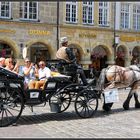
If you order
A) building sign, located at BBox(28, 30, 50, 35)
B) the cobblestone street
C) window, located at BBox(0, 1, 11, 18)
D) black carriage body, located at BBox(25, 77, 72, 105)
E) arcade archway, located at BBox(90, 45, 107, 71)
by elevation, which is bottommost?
the cobblestone street

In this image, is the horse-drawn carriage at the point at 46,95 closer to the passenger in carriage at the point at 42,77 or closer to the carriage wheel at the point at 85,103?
the carriage wheel at the point at 85,103

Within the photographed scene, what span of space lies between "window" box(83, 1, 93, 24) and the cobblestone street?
58.2ft

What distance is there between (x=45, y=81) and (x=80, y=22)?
61.5 ft

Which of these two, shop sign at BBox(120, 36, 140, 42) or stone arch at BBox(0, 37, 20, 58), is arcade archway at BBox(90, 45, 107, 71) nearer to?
shop sign at BBox(120, 36, 140, 42)

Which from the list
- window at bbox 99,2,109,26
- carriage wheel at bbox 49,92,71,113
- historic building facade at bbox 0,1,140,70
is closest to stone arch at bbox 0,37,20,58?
historic building facade at bbox 0,1,140,70

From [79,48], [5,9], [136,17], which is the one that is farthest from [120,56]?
[5,9]

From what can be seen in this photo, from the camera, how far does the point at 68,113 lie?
11109 millimetres

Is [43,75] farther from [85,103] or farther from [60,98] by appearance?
[85,103]

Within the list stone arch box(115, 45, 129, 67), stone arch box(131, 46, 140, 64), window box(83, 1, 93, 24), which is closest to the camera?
window box(83, 1, 93, 24)

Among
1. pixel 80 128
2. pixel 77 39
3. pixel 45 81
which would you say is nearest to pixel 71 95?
pixel 45 81

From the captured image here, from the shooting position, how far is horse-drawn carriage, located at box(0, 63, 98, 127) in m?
9.05

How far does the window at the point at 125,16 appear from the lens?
3091 centimetres

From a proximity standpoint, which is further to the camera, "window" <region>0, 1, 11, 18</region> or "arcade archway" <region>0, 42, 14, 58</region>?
"arcade archway" <region>0, 42, 14, 58</region>

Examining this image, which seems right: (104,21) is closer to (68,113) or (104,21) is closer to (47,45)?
(47,45)
